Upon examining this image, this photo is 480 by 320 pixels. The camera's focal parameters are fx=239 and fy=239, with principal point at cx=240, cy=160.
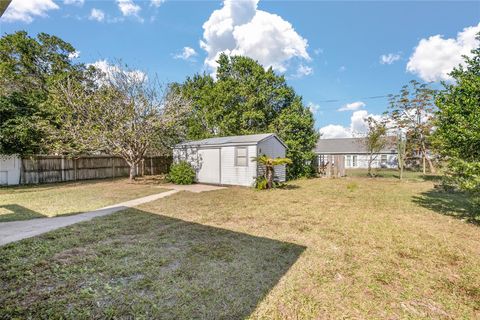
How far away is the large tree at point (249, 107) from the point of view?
17678 mm

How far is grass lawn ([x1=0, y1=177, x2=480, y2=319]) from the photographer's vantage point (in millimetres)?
2439

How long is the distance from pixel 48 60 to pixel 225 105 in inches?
618

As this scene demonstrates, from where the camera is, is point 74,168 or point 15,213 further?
point 74,168

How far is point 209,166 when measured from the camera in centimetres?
1382

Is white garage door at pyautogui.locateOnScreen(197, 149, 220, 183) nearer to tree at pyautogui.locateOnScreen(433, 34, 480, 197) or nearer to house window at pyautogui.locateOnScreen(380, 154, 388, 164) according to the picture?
tree at pyautogui.locateOnScreen(433, 34, 480, 197)

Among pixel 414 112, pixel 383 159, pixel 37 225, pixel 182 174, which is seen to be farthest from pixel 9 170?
pixel 383 159

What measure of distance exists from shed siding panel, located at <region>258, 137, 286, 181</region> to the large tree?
115 inches

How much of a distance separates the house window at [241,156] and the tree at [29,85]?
9.78 meters

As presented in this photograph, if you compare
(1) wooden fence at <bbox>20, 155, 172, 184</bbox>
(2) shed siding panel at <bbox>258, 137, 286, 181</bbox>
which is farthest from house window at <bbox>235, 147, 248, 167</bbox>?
(1) wooden fence at <bbox>20, 155, 172, 184</bbox>

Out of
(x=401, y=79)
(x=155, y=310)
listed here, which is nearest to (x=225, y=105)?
(x=401, y=79)

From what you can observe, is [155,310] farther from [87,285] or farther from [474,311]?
[474,311]

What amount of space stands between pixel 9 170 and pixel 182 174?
27.9ft

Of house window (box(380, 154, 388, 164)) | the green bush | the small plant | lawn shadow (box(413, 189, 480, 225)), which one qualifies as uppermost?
house window (box(380, 154, 388, 164))

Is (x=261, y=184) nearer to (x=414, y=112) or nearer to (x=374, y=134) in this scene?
(x=374, y=134)
